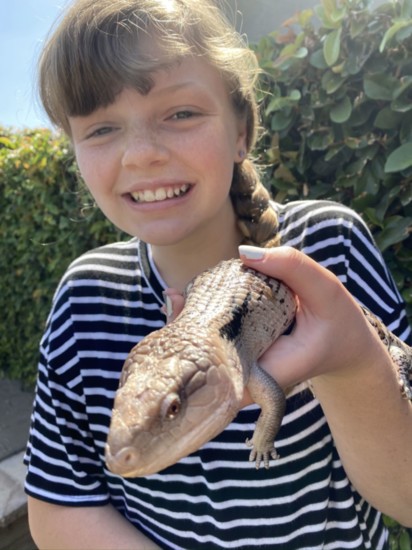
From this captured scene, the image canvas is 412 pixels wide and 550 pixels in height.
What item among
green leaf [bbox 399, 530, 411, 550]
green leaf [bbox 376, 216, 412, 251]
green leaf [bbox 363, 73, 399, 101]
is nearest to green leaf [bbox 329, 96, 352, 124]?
green leaf [bbox 363, 73, 399, 101]

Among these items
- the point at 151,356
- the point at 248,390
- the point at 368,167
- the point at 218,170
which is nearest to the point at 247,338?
the point at 248,390

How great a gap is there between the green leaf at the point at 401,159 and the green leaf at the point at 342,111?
44 cm

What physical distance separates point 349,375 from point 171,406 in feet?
2.33

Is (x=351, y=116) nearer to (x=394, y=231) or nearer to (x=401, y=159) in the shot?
(x=401, y=159)

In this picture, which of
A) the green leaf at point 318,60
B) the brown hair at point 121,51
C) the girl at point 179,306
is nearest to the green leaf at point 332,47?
the green leaf at point 318,60

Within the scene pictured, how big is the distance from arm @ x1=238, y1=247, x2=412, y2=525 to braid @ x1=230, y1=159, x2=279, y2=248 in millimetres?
530

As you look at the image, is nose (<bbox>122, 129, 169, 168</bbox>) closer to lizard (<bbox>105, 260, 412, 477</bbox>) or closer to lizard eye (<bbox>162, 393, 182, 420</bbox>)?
lizard (<bbox>105, 260, 412, 477</bbox>)

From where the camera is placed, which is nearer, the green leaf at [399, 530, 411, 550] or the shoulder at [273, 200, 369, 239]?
the shoulder at [273, 200, 369, 239]

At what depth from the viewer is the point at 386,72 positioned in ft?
8.80

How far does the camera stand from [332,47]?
2754 millimetres

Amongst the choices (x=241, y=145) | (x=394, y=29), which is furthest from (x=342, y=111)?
(x=241, y=145)

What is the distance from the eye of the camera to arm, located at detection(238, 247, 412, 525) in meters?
1.50

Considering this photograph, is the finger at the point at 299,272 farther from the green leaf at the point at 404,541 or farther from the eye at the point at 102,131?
the green leaf at the point at 404,541

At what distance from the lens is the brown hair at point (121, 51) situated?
1822 mm
